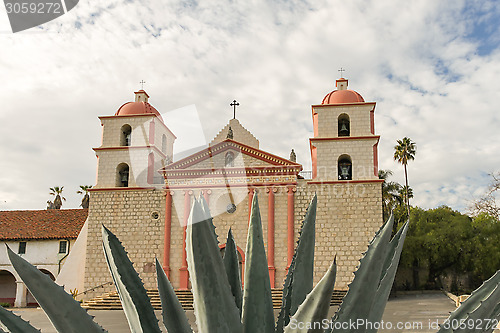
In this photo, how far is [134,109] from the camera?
18.8m

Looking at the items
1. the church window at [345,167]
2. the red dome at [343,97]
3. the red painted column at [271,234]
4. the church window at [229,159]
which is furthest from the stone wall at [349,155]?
the church window at [229,159]

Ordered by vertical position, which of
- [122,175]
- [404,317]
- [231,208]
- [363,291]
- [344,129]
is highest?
[344,129]

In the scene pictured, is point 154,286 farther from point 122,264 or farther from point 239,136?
point 122,264

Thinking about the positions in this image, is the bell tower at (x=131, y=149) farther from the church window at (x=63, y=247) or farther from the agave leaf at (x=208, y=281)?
the agave leaf at (x=208, y=281)

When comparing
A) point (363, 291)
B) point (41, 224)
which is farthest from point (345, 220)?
point (363, 291)

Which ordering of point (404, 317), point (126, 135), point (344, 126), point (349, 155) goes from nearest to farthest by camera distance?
point (404, 317) → point (349, 155) → point (344, 126) → point (126, 135)

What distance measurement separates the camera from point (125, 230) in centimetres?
1766

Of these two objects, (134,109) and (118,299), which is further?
(134,109)

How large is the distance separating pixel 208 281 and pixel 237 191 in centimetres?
1614

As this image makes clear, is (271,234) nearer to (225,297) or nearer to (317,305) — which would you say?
(225,297)

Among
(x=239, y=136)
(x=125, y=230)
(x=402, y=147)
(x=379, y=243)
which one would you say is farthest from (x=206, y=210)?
(x=402, y=147)

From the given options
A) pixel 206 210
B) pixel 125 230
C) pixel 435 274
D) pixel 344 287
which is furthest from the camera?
pixel 435 274

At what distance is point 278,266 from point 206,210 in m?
15.7

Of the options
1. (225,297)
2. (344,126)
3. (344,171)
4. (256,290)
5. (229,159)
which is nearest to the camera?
(225,297)
